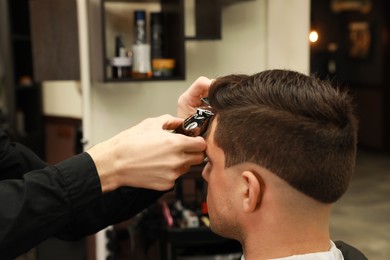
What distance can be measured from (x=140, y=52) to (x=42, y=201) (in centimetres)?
159

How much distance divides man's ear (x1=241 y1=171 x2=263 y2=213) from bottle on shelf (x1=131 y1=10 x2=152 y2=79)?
1.44 m

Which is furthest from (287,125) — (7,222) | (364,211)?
(364,211)

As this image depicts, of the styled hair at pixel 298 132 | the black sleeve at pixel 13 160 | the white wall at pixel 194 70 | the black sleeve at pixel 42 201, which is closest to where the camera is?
the black sleeve at pixel 42 201

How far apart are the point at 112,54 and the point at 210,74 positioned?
1.90 feet

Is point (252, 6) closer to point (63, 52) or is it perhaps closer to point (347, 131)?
point (63, 52)

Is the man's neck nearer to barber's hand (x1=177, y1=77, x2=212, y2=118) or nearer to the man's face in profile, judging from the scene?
the man's face in profile

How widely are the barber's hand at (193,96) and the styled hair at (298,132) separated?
240 millimetres

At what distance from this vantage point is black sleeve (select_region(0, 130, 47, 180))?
1591mm

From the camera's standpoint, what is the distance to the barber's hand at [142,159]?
1.12 m

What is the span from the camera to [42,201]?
1045 millimetres

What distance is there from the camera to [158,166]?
112 cm

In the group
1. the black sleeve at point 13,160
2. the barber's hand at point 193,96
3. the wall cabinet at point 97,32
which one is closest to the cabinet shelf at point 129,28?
the wall cabinet at point 97,32

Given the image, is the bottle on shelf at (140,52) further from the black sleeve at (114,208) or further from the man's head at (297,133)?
the man's head at (297,133)

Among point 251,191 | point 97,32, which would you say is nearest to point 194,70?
point 97,32
